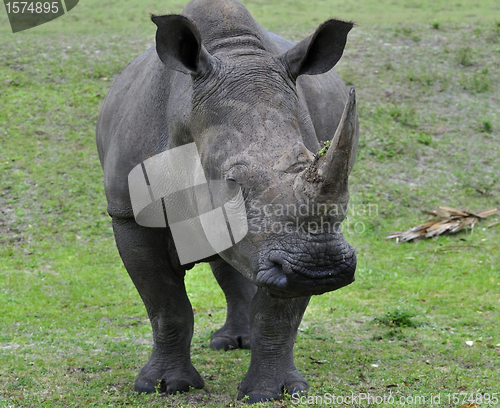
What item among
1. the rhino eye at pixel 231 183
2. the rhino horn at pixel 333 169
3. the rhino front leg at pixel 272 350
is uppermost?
the rhino horn at pixel 333 169

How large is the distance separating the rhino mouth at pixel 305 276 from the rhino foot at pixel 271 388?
132 centimetres

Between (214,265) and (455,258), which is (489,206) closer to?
(455,258)

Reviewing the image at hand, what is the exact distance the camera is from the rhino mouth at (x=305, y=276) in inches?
156

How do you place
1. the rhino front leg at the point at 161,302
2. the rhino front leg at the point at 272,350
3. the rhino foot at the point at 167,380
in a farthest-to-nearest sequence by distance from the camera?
the rhino foot at the point at 167,380 < the rhino front leg at the point at 161,302 < the rhino front leg at the point at 272,350

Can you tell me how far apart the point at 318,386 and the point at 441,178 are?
795 centimetres

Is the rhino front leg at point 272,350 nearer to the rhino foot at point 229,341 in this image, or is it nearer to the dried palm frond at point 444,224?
the rhino foot at point 229,341

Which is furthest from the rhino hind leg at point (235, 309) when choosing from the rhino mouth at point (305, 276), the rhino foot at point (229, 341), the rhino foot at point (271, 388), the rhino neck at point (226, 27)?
the rhino mouth at point (305, 276)

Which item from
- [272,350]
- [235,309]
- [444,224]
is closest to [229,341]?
[235,309]

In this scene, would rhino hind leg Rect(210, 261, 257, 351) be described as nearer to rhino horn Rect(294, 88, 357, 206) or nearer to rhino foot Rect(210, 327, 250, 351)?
rhino foot Rect(210, 327, 250, 351)

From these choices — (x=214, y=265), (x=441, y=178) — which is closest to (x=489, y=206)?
(x=441, y=178)

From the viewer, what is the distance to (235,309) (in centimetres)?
715

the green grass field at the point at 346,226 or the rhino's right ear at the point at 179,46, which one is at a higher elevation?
the rhino's right ear at the point at 179,46

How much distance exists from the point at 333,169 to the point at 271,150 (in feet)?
1.70

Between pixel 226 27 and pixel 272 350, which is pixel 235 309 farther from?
pixel 226 27
